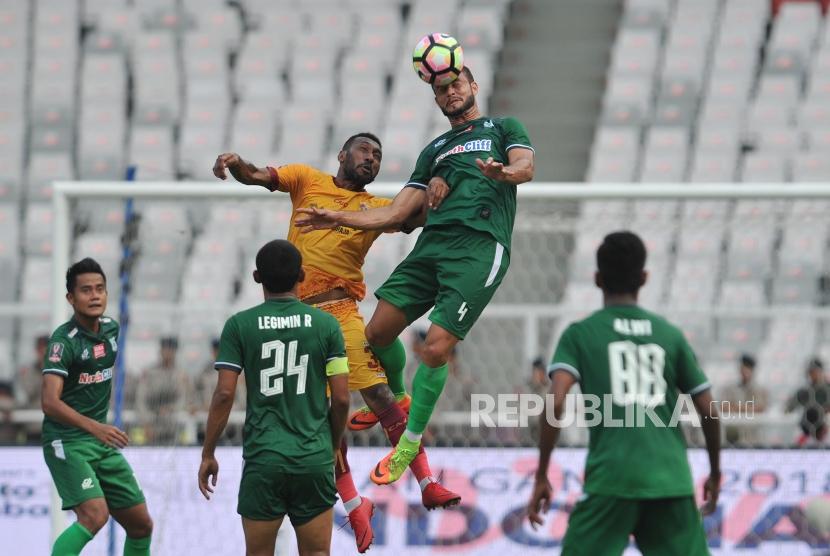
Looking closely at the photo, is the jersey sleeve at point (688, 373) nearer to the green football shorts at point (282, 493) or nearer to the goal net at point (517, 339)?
the green football shorts at point (282, 493)

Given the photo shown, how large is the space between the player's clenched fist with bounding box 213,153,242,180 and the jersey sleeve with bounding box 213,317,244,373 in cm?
118

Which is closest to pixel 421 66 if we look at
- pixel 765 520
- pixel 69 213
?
pixel 69 213

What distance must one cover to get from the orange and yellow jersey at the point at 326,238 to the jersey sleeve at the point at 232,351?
4.52 ft

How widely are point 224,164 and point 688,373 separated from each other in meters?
2.89

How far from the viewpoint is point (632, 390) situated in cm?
561

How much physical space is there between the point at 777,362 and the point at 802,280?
0.76m

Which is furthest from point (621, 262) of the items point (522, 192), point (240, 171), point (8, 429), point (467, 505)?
point (8, 429)

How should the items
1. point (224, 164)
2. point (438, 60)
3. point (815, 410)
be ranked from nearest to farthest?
1. point (438, 60)
2. point (224, 164)
3. point (815, 410)

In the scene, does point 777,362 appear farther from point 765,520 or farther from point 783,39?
point 783,39

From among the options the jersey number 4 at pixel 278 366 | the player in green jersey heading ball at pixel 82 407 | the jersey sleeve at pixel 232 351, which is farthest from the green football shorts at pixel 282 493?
the player in green jersey heading ball at pixel 82 407

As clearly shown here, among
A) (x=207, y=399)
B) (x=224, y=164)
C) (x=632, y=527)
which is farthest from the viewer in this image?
(x=207, y=399)

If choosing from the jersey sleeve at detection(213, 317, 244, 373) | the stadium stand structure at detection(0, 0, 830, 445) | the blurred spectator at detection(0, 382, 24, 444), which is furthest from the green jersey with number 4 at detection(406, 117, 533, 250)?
the stadium stand structure at detection(0, 0, 830, 445)

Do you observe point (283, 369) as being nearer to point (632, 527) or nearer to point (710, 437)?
point (632, 527)

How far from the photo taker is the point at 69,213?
9.76 metres
